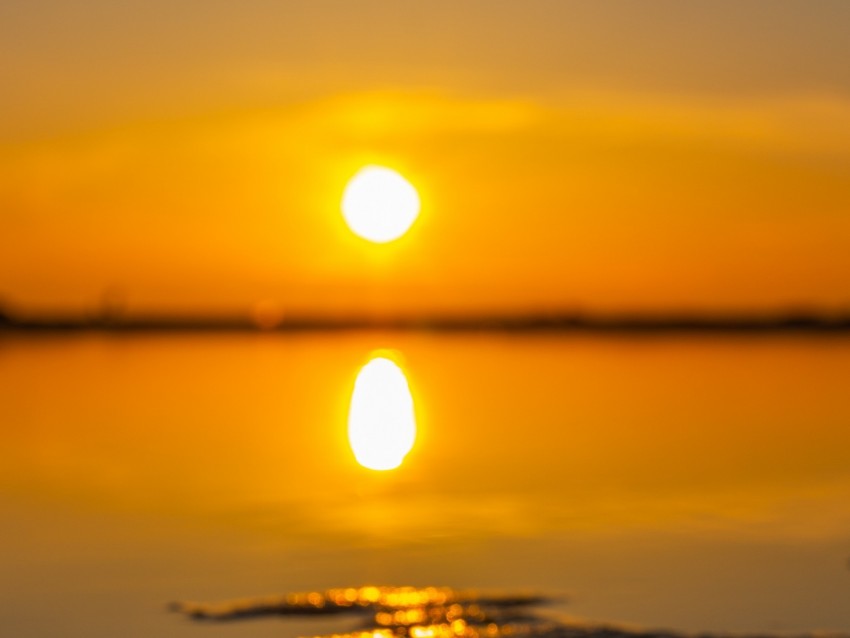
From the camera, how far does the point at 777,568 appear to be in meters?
16.2

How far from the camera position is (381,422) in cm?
3722

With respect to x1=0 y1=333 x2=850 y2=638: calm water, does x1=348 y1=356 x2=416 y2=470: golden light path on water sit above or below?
above

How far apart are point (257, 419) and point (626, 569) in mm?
21815

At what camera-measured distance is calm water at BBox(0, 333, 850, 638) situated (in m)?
14.9

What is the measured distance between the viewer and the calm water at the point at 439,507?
1491 centimetres

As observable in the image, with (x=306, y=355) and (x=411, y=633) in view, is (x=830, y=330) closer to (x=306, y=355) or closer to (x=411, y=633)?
(x=306, y=355)

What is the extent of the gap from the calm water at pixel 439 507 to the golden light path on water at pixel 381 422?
17.8 inches

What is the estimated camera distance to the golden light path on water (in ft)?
95.5

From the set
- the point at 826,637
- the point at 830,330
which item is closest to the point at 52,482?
the point at 826,637

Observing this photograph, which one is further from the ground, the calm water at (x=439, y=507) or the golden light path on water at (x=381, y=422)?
the golden light path on water at (x=381, y=422)

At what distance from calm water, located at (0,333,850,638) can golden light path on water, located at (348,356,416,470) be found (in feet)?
1.49

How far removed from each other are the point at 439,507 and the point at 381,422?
1616 cm

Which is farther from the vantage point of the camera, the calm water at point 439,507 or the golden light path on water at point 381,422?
the golden light path on water at point 381,422

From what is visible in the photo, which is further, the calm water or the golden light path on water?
the golden light path on water
